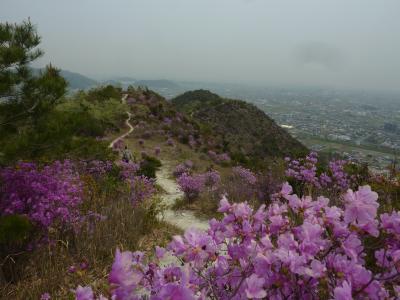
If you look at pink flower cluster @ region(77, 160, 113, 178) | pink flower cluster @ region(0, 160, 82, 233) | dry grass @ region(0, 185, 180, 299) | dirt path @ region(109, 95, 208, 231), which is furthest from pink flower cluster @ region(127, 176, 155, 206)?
pink flower cluster @ region(0, 160, 82, 233)

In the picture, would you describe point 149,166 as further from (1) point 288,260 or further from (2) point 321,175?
(1) point 288,260

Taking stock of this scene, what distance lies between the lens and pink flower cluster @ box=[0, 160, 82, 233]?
3719mm

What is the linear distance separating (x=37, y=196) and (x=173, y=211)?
13.0 ft

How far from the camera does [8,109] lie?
4.67 meters

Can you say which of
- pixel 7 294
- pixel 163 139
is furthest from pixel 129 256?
pixel 163 139

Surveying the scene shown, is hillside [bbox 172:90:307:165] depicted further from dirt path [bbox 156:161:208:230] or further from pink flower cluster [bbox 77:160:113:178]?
pink flower cluster [bbox 77:160:113:178]

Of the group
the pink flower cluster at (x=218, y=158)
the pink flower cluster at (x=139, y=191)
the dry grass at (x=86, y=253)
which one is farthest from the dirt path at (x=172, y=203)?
the pink flower cluster at (x=218, y=158)

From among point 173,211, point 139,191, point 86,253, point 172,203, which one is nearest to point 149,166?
point 172,203

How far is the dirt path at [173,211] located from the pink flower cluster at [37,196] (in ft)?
4.76

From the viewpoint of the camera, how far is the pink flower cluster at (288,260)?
1087 mm

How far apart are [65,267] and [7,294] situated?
583 mm

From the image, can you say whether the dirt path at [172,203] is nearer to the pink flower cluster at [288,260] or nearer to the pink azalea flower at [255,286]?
the pink flower cluster at [288,260]

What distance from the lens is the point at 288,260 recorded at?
44.0 inches

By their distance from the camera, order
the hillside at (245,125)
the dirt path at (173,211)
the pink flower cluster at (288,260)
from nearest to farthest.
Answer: the pink flower cluster at (288,260), the dirt path at (173,211), the hillside at (245,125)
